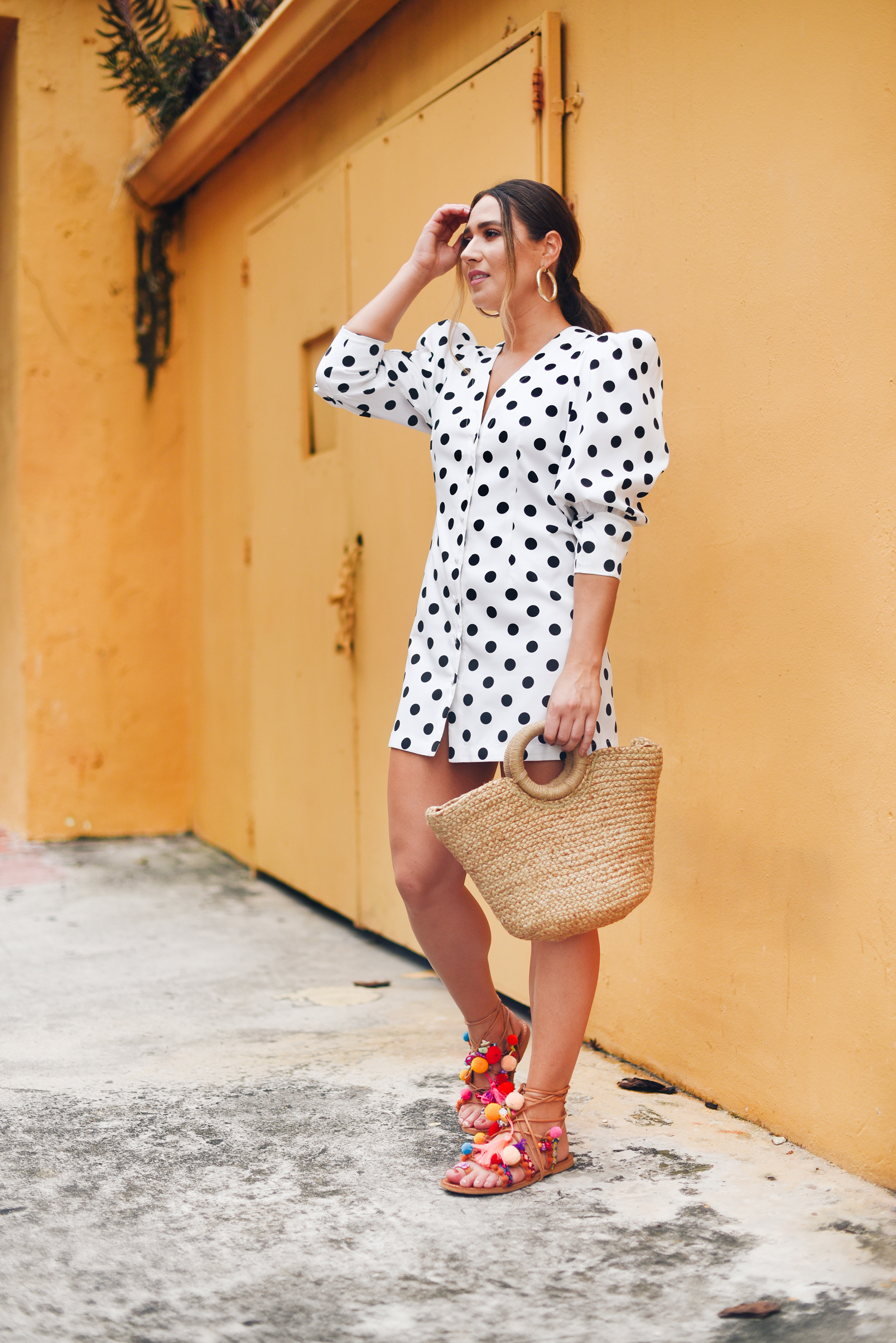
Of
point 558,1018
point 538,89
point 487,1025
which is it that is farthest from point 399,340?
point 558,1018

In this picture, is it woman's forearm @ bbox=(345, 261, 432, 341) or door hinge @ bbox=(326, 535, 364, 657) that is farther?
door hinge @ bbox=(326, 535, 364, 657)

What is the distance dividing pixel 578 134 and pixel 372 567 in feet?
5.21

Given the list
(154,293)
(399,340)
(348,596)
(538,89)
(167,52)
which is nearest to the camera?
(538,89)

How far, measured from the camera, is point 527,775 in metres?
2.35

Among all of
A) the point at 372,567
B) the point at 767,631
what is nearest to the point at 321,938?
the point at 372,567

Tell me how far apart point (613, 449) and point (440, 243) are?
0.71 metres

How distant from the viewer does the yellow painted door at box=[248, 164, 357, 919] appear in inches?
183

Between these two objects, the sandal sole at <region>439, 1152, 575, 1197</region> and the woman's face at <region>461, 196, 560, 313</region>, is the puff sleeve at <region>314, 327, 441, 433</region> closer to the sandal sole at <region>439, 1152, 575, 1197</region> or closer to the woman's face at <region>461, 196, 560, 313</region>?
the woman's face at <region>461, 196, 560, 313</region>

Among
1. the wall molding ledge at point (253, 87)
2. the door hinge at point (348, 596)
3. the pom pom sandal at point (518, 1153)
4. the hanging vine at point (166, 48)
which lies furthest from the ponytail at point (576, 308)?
the hanging vine at point (166, 48)

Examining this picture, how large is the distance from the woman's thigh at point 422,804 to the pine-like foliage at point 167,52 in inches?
166

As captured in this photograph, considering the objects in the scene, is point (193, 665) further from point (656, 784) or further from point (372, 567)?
point (656, 784)

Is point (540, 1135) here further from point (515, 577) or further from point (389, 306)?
point (389, 306)

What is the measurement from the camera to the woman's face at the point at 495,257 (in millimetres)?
2512

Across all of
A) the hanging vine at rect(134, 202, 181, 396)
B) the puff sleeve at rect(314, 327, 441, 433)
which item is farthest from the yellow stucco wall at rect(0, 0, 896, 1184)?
the hanging vine at rect(134, 202, 181, 396)
